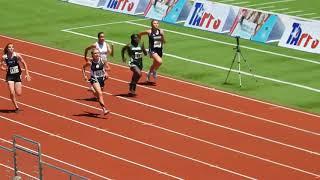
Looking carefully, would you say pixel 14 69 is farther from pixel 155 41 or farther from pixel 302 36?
pixel 302 36

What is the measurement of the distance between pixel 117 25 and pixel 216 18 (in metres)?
4.77

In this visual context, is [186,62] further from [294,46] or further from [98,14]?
[98,14]

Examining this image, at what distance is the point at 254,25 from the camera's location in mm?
31016

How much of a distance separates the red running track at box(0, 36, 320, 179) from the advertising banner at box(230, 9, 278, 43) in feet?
20.3

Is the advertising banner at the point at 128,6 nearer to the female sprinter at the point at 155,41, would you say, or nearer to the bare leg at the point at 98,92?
the female sprinter at the point at 155,41

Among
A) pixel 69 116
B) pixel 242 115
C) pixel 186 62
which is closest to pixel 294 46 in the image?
pixel 186 62

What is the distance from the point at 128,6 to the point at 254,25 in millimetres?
8129

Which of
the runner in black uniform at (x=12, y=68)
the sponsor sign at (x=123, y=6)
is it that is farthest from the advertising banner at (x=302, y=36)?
the runner in black uniform at (x=12, y=68)

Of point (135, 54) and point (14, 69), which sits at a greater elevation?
point (135, 54)

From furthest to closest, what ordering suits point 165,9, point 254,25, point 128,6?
point 128,6 < point 165,9 < point 254,25

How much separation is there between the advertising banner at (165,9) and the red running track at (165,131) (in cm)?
920

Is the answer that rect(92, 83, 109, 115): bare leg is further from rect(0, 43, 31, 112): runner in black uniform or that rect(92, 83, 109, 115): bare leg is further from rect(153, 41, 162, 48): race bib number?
rect(153, 41, 162, 48): race bib number

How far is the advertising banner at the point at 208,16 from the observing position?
3222 cm

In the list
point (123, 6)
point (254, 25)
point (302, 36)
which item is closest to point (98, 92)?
point (302, 36)
